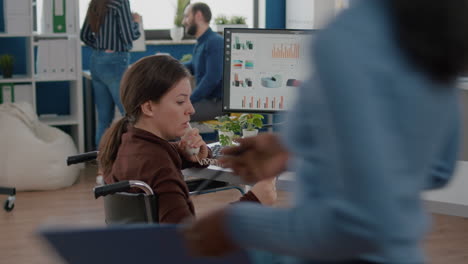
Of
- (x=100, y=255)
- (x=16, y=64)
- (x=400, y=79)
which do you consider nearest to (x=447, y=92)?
(x=400, y=79)

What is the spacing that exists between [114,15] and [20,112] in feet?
3.14

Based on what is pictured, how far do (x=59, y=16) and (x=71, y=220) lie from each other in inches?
75.1

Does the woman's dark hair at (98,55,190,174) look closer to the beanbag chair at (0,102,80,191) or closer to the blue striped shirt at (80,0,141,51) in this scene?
the beanbag chair at (0,102,80,191)

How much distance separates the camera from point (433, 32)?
800 millimetres

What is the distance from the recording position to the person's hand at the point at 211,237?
896mm

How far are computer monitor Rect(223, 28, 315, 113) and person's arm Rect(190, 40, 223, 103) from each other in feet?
6.07

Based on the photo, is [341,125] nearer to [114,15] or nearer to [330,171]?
[330,171]

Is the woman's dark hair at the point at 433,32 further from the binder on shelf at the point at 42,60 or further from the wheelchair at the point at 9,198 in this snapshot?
the binder on shelf at the point at 42,60

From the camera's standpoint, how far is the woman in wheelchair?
1.93 meters

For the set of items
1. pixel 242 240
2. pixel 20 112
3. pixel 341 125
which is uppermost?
pixel 341 125

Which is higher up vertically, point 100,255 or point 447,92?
point 447,92

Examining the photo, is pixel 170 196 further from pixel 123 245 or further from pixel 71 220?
pixel 71 220

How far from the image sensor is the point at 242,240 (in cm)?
89

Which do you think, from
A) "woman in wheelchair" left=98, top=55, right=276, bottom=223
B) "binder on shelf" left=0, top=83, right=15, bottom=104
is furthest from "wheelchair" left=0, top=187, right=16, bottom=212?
"woman in wheelchair" left=98, top=55, right=276, bottom=223
